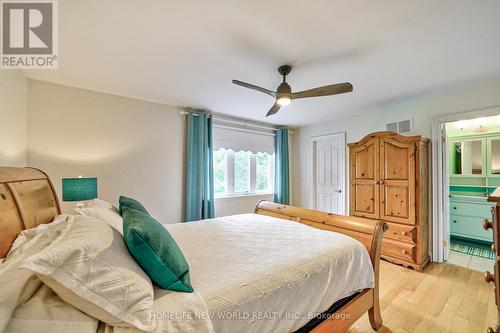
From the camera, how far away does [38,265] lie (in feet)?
2.04

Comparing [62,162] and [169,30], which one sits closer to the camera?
[169,30]

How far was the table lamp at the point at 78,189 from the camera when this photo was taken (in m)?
2.12

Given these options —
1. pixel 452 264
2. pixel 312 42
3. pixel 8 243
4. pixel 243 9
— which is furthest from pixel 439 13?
pixel 452 264

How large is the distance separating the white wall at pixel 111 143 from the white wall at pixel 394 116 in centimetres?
271

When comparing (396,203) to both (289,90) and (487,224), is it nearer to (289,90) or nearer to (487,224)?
(487,224)

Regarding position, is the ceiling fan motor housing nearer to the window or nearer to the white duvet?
the white duvet

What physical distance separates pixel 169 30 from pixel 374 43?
1690 mm

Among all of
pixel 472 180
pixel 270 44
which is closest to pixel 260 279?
pixel 270 44

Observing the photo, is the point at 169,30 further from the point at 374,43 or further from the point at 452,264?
the point at 452,264

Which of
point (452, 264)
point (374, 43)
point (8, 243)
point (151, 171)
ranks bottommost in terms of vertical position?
point (452, 264)

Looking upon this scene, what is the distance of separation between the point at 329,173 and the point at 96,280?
4.24 meters

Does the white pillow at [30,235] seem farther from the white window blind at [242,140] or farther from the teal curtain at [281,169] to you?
the teal curtain at [281,169]

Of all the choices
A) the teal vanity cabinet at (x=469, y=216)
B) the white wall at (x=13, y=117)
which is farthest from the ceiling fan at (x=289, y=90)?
the teal vanity cabinet at (x=469, y=216)

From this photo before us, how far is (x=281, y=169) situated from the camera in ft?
15.3
